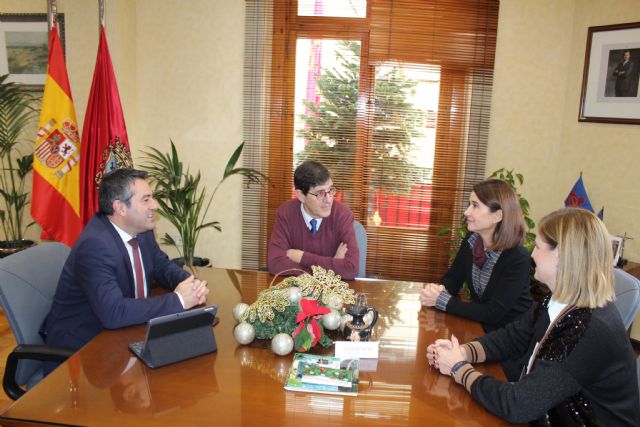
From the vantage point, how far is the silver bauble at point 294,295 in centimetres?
183

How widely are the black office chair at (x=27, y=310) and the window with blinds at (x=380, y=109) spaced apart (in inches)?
90.4

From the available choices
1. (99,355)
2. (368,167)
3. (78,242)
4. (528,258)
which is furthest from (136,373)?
(368,167)

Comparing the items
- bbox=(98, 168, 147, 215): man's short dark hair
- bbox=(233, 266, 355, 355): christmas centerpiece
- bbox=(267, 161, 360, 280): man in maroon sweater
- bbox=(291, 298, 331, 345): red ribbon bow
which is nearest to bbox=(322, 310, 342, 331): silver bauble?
bbox=(233, 266, 355, 355): christmas centerpiece

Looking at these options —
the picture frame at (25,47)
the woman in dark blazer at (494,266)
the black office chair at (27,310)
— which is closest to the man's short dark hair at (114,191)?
the black office chair at (27,310)

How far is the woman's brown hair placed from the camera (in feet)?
7.35

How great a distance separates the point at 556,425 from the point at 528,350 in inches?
13.9

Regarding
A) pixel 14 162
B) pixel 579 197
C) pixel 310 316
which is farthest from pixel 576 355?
pixel 14 162

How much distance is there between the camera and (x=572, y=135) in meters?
4.07

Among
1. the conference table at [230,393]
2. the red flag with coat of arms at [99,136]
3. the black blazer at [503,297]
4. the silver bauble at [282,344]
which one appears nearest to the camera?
the conference table at [230,393]

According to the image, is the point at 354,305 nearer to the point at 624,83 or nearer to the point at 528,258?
the point at 528,258

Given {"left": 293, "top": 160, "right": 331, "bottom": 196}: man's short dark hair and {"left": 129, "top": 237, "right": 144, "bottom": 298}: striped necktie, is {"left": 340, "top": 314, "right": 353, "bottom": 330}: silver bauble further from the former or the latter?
{"left": 293, "top": 160, "right": 331, "bottom": 196}: man's short dark hair

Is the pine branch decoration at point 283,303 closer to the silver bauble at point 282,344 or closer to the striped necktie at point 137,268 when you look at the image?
the silver bauble at point 282,344

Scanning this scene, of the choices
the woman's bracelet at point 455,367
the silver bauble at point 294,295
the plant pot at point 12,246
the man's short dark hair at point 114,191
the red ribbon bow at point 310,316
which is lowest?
the plant pot at point 12,246

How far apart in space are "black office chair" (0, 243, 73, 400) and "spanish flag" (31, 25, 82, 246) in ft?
5.32
